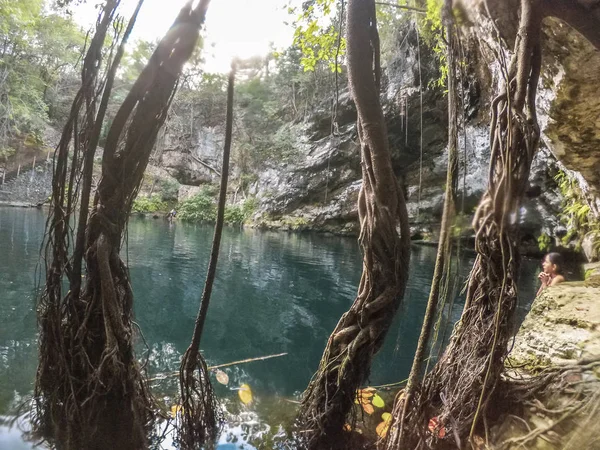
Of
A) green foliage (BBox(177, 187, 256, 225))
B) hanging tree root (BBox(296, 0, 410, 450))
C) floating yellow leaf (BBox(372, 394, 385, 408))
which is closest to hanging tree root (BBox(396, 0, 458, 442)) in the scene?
hanging tree root (BBox(296, 0, 410, 450))

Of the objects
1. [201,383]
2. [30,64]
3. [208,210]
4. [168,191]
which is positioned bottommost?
[201,383]

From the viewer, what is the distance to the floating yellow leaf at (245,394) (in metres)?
3.13

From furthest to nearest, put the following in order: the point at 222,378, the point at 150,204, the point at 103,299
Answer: the point at 150,204 < the point at 222,378 < the point at 103,299

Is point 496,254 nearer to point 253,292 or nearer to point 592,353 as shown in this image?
point 592,353

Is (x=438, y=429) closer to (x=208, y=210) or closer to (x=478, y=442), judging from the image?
(x=478, y=442)

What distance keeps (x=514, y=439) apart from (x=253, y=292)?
647 cm

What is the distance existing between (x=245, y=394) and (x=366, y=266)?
6.50ft

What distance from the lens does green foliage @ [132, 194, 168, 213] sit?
76.9ft

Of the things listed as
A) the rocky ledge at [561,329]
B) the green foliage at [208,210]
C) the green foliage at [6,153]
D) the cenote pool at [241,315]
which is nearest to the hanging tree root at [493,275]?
the rocky ledge at [561,329]

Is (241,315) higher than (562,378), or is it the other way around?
(562,378)

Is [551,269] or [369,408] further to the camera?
[551,269]

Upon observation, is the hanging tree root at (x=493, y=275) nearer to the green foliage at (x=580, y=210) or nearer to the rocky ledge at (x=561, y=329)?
the rocky ledge at (x=561, y=329)

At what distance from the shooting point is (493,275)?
68.4 inches

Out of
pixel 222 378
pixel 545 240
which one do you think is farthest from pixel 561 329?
pixel 545 240
